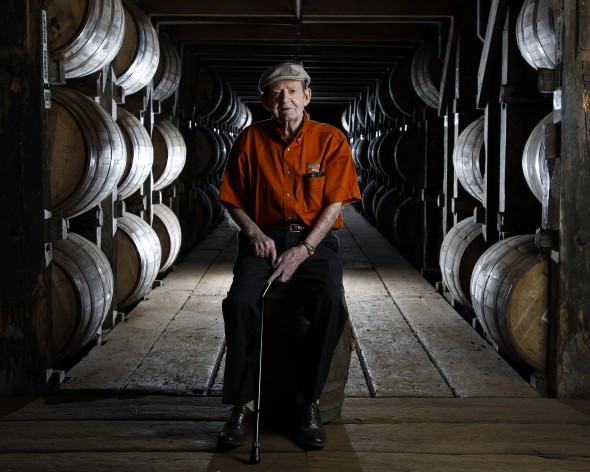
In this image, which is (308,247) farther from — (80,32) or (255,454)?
(80,32)

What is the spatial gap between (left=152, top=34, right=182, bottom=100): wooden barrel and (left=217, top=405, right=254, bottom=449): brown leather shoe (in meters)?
5.53

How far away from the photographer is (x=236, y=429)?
3.69 m

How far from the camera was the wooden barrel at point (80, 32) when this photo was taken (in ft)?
16.5

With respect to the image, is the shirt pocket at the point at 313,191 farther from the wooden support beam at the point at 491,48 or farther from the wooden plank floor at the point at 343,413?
the wooden support beam at the point at 491,48

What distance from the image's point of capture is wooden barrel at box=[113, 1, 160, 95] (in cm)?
693

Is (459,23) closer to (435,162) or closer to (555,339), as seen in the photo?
(435,162)

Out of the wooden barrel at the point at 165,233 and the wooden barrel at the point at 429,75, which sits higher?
the wooden barrel at the point at 429,75

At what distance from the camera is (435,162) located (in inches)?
369

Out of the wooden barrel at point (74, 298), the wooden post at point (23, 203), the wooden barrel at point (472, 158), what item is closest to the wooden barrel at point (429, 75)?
the wooden barrel at point (472, 158)

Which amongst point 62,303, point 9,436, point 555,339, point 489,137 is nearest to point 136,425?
point 9,436

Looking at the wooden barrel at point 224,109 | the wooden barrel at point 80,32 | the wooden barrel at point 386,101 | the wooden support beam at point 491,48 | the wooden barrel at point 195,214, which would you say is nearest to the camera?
the wooden barrel at point 80,32

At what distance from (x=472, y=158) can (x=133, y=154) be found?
260cm

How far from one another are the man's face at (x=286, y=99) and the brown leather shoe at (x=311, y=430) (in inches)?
52.4

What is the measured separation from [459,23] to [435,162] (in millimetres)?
1847
